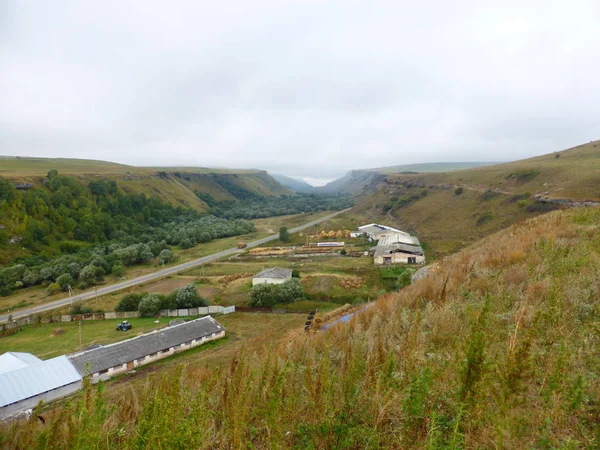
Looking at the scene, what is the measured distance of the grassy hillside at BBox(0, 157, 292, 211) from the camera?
97.4 meters

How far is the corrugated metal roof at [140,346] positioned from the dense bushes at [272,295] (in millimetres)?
5970

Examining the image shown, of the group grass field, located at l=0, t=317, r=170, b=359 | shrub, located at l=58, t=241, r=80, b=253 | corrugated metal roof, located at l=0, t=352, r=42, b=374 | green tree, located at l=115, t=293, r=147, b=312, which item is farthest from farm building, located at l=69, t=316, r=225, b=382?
shrub, located at l=58, t=241, r=80, b=253

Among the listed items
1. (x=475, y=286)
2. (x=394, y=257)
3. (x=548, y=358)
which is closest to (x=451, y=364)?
(x=548, y=358)

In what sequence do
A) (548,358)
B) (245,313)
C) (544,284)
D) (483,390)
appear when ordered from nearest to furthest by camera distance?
(483,390) < (548,358) < (544,284) < (245,313)

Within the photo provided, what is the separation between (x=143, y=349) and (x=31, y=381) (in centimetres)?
666

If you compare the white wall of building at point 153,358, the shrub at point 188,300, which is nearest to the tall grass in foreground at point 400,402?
the white wall of building at point 153,358

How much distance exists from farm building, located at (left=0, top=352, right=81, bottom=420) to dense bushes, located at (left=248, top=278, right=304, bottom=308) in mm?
16691

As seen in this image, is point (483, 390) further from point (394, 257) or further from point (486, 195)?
point (486, 195)

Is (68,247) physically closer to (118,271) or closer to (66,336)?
(118,271)

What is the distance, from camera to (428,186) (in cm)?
8738

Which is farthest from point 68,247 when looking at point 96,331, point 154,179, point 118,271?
point 154,179

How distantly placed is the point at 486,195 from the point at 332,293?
43.8 m

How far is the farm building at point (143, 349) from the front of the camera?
69.6 feet

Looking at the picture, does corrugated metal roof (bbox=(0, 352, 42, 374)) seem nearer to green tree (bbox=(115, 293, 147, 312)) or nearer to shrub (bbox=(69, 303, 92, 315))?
green tree (bbox=(115, 293, 147, 312))
